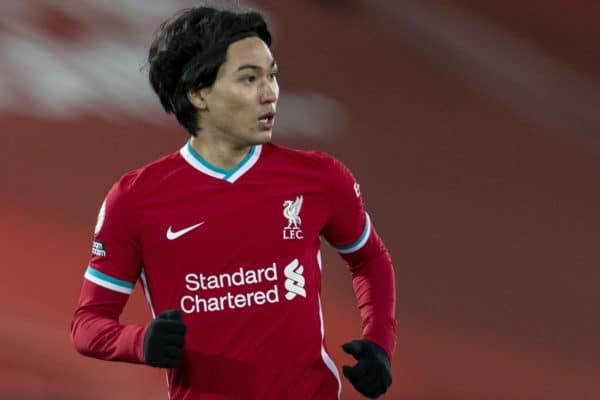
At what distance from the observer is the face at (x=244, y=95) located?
6.25 feet

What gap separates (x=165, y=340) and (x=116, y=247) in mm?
243

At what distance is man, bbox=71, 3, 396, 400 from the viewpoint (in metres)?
1.86

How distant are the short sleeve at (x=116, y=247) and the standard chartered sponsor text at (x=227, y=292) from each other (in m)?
0.10

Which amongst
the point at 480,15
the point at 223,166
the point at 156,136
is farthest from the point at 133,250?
the point at 480,15

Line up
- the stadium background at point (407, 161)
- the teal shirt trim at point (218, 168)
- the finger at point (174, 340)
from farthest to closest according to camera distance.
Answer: the stadium background at point (407, 161)
the teal shirt trim at point (218, 168)
the finger at point (174, 340)

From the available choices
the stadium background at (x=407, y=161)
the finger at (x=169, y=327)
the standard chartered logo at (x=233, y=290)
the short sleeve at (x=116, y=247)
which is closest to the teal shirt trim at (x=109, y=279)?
the short sleeve at (x=116, y=247)

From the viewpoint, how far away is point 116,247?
1888mm

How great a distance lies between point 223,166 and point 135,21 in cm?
177

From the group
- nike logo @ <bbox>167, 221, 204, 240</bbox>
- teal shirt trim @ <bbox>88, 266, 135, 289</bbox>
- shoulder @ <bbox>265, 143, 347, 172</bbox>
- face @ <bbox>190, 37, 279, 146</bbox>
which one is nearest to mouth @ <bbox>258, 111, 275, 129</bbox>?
face @ <bbox>190, 37, 279, 146</bbox>

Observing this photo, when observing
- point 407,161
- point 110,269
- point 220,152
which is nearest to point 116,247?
point 110,269

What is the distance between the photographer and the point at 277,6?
3635mm

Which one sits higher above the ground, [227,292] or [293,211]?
[293,211]

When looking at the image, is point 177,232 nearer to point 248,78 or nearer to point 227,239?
→ point 227,239

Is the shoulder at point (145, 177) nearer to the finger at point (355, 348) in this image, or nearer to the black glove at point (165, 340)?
the black glove at point (165, 340)
